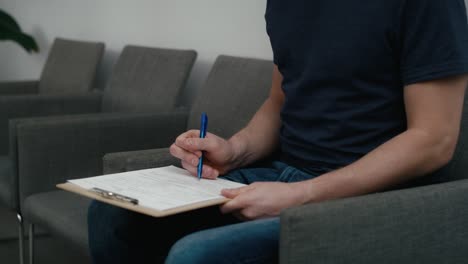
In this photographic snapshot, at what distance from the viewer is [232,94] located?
2.20 m

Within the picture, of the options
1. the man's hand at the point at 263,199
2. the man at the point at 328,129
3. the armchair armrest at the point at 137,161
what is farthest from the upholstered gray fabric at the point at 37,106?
the man's hand at the point at 263,199

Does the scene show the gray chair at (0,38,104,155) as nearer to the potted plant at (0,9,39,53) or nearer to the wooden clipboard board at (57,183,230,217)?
the potted plant at (0,9,39,53)

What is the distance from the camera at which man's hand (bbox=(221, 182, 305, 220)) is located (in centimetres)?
119

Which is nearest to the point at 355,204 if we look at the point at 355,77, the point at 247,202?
the point at 247,202

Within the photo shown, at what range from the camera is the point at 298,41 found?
55.7 inches

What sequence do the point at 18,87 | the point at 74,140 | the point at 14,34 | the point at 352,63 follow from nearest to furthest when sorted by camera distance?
the point at 352,63 → the point at 74,140 → the point at 18,87 → the point at 14,34

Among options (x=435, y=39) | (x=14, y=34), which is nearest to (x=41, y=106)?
(x=14, y=34)

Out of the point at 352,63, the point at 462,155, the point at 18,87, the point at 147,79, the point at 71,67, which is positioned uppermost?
the point at 352,63

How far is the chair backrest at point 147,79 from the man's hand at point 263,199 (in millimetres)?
1342

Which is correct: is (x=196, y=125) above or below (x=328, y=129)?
below

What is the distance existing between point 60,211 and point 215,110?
59 centimetres

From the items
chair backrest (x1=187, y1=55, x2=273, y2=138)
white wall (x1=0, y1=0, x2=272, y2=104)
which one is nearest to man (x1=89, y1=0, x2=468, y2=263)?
chair backrest (x1=187, y1=55, x2=273, y2=138)

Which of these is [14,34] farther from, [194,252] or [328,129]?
[194,252]

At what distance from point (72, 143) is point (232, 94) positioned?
52cm
